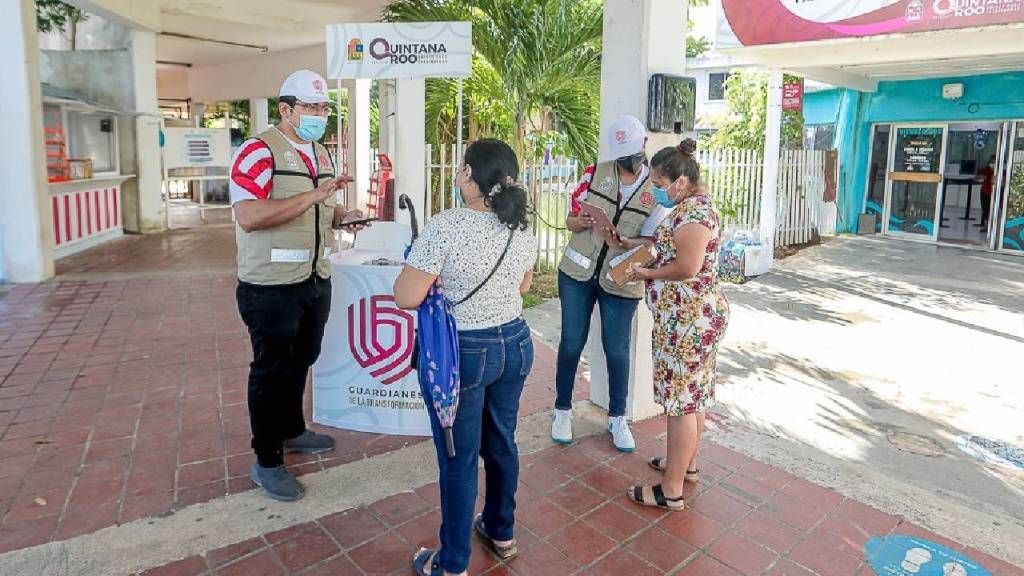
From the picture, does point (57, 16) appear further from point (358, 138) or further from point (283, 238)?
point (283, 238)

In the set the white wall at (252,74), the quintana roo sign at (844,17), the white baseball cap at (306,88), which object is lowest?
the white baseball cap at (306,88)

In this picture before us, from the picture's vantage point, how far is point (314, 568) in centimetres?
270

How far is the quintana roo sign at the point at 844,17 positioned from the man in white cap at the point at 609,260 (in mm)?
6229

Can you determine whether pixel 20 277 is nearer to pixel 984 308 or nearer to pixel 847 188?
pixel 984 308

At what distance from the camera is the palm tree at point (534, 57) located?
23.9ft

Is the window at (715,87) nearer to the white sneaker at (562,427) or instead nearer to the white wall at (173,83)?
the white wall at (173,83)

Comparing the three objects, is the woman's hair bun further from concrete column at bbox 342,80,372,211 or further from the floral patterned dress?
concrete column at bbox 342,80,372,211

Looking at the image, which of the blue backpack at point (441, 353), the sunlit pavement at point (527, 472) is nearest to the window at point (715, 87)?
the sunlit pavement at point (527, 472)

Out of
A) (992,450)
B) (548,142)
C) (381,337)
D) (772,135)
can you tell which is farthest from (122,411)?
(772,135)

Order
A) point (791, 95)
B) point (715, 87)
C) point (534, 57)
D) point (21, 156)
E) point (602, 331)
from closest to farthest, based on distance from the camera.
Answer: point (602, 331) < point (534, 57) < point (21, 156) < point (791, 95) < point (715, 87)

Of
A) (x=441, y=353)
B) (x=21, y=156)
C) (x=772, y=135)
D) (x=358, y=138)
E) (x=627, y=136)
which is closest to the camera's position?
(x=441, y=353)

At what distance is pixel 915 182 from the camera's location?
1248 cm

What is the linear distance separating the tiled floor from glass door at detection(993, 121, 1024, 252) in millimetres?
10208

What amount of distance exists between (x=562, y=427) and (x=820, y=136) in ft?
40.0
